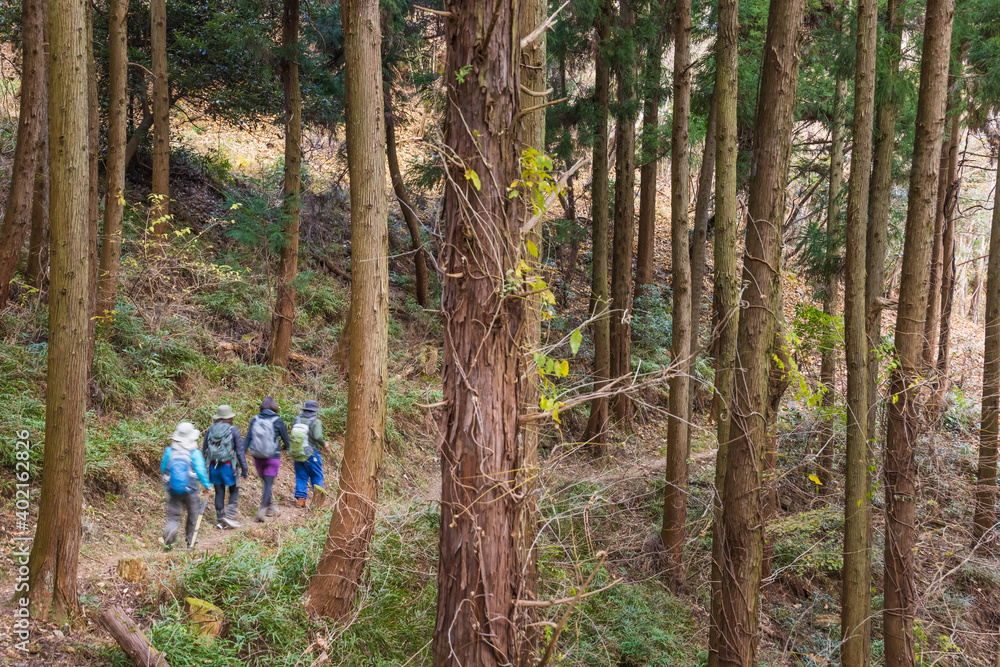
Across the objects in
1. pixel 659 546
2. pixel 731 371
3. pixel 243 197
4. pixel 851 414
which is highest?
pixel 243 197

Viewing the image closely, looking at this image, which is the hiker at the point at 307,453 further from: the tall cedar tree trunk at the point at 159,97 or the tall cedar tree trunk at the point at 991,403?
the tall cedar tree trunk at the point at 991,403

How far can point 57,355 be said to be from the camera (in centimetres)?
497

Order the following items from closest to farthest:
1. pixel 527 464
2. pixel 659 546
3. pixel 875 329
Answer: pixel 527 464, pixel 875 329, pixel 659 546

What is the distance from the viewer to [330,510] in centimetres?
792

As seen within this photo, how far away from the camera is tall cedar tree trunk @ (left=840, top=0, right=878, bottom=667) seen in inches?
252

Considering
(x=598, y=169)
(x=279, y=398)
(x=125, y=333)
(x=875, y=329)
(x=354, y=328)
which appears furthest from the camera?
(x=598, y=169)

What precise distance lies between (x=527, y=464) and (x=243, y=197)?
14.5 meters

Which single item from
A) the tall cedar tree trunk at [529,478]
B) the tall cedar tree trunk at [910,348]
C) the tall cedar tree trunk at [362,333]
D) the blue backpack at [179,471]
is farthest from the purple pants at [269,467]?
the tall cedar tree trunk at [910,348]

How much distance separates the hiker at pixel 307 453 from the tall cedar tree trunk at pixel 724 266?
5.17m

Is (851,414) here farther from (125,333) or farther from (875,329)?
(125,333)

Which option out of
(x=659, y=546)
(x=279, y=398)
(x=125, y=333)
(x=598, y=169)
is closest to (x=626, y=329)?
(x=598, y=169)

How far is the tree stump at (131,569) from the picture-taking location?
5980 mm

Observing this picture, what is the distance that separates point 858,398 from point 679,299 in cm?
323

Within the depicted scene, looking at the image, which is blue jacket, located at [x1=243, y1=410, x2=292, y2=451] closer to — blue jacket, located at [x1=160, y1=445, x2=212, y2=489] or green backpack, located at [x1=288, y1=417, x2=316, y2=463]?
green backpack, located at [x1=288, y1=417, x2=316, y2=463]
